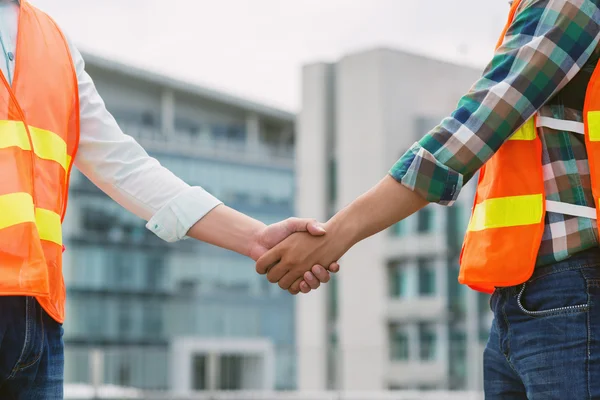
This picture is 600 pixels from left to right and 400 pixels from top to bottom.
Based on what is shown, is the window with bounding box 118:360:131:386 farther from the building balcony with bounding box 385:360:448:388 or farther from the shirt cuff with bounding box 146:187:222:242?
the shirt cuff with bounding box 146:187:222:242

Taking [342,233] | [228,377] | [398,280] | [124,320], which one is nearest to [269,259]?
[342,233]

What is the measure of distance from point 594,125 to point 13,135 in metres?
1.04

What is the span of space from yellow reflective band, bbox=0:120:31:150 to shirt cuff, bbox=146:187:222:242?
504mm

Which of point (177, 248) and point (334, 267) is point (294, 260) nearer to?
point (334, 267)

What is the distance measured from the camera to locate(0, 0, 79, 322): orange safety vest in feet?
6.21


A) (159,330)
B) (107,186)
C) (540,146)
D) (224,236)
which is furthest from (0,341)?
(159,330)

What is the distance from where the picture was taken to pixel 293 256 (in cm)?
265

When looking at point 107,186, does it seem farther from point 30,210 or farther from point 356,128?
point 356,128

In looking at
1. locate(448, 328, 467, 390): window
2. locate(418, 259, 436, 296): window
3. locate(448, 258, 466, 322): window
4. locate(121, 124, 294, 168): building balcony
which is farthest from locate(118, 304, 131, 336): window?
locate(448, 328, 467, 390): window

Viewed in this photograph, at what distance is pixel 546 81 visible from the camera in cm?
199

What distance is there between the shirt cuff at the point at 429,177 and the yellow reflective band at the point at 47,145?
0.64 meters

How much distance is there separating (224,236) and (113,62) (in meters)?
47.4

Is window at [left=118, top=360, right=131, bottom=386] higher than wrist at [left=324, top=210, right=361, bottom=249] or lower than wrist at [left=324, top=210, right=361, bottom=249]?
lower

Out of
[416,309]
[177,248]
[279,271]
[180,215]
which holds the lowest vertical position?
[279,271]
